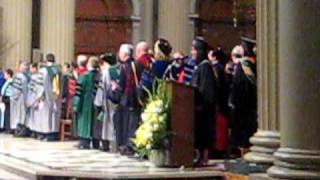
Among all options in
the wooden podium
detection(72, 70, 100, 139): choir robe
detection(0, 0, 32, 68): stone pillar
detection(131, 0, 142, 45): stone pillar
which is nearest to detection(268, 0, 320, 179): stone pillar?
the wooden podium

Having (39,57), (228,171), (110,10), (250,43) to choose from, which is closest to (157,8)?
(110,10)

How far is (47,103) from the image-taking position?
Answer: 13906 mm

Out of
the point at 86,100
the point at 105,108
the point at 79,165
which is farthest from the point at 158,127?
the point at 86,100

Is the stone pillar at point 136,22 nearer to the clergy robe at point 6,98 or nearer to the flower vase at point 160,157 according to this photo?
the clergy robe at point 6,98

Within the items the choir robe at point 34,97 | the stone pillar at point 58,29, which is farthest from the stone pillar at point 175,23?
the choir robe at point 34,97

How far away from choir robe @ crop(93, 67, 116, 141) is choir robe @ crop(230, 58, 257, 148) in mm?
2219

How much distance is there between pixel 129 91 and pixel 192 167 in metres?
1.85

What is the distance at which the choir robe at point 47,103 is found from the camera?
13.9 meters

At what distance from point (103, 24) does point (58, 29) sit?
2.93 meters

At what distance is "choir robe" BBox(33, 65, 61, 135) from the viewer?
13.9 m

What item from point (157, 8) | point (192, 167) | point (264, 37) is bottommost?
point (192, 167)

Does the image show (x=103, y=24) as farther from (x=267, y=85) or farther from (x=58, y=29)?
(x=267, y=85)

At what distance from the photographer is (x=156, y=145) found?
8.59 metres

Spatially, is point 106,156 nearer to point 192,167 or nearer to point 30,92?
point 192,167
